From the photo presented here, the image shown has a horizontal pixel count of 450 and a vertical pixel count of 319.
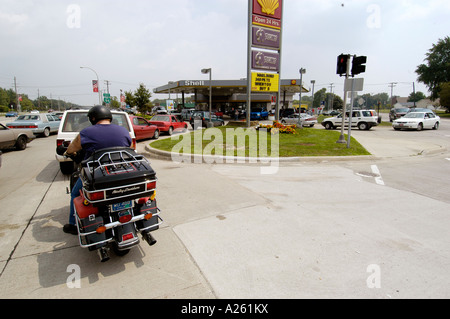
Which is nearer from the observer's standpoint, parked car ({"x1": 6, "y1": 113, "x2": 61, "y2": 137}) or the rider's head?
the rider's head

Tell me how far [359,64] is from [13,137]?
15.4 m

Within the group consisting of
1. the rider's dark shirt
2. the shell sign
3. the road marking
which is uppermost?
the shell sign

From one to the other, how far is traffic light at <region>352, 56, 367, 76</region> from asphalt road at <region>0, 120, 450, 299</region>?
581 centimetres

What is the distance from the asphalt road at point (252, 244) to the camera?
2561mm

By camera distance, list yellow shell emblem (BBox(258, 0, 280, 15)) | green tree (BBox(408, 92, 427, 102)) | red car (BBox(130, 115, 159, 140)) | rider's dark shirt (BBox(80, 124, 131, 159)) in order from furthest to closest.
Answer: green tree (BBox(408, 92, 427, 102)) → yellow shell emblem (BBox(258, 0, 280, 15)) → red car (BBox(130, 115, 159, 140)) → rider's dark shirt (BBox(80, 124, 131, 159))

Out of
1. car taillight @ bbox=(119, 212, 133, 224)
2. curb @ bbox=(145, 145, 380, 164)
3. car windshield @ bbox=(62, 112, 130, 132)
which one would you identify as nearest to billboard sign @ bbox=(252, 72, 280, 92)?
curb @ bbox=(145, 145, 380, 164)

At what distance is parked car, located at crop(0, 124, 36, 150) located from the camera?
10.6 meters

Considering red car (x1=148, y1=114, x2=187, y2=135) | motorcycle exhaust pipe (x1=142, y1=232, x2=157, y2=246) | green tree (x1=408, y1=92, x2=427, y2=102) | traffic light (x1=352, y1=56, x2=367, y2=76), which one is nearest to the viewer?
motorcycle exhaust pipe (x1=142, y1=232, x2=157, y2=246)

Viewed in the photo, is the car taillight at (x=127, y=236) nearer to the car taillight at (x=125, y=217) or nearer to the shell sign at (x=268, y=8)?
the car taillight at (x=125, y=217)

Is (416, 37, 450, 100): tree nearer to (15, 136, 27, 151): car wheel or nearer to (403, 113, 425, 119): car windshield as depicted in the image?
(403, 113, 425, 119): car windshield

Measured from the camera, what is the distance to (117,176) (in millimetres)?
2656

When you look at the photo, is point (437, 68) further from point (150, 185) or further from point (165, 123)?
point (150, 185)

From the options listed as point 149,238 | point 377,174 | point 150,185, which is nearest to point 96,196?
point 150,185
